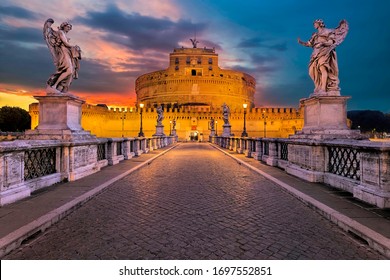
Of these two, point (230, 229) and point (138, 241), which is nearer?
point (138, 241)

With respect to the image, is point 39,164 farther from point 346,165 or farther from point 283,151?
point 283,151

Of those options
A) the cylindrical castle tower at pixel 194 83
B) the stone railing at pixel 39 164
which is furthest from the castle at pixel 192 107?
the stone railing at pixel 39 164

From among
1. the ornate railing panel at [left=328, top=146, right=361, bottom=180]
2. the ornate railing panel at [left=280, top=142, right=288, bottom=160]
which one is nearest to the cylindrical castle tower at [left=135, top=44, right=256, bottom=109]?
the ornate railing panel at [left=280, top=142, right=288, bottom=160]

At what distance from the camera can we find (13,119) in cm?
Answer: 8356

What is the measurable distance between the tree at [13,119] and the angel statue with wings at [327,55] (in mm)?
91900

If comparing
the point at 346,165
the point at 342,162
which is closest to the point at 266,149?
the point at 342,162

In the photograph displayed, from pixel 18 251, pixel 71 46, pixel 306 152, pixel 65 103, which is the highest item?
pixel 71 46

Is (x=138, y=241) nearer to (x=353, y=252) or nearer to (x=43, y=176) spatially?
(x=353, y=252)

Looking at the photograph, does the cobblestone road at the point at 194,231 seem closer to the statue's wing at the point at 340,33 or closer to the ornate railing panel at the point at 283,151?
the ornate railing panel at the point at 283,151

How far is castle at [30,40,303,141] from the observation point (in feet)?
276

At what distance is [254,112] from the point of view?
89125mm

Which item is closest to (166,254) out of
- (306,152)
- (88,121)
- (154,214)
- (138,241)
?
(138,241)

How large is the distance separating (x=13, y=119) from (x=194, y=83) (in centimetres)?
5750

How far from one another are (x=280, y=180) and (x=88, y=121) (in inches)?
3245
